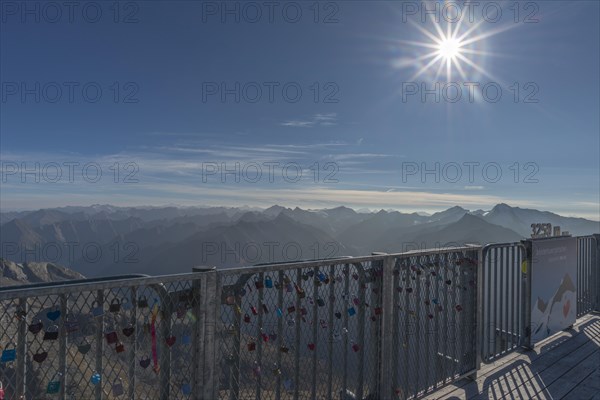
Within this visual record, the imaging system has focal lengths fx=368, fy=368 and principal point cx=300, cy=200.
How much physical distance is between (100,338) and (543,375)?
6223mm

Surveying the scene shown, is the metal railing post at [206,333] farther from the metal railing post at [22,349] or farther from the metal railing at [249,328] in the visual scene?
the metal railing post at [22,349]

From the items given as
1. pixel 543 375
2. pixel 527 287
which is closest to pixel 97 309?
pixel 543 375

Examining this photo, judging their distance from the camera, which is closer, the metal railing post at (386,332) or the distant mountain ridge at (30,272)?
the metal railing post at (386,332)

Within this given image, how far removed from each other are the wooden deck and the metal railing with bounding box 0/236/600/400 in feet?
0.86

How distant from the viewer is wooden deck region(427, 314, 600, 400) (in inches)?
199

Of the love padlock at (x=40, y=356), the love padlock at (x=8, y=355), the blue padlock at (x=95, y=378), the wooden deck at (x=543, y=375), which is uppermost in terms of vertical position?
the love padlock at (x=8, y=355)

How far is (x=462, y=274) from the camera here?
556cm

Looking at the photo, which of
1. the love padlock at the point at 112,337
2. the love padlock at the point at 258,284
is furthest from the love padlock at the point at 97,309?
the love padlock at the point at 258,284

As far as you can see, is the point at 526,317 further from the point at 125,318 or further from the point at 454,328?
the point at 125,318

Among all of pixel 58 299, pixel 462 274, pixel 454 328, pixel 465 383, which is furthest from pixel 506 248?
pixel 58 299

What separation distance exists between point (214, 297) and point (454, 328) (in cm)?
404

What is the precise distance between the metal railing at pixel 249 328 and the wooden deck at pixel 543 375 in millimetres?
263

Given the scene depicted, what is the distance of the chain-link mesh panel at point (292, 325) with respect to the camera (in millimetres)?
3164

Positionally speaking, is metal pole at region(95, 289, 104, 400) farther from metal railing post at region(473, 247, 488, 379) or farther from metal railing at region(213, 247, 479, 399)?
metal railing post at region(473, 247, 488, 379)
